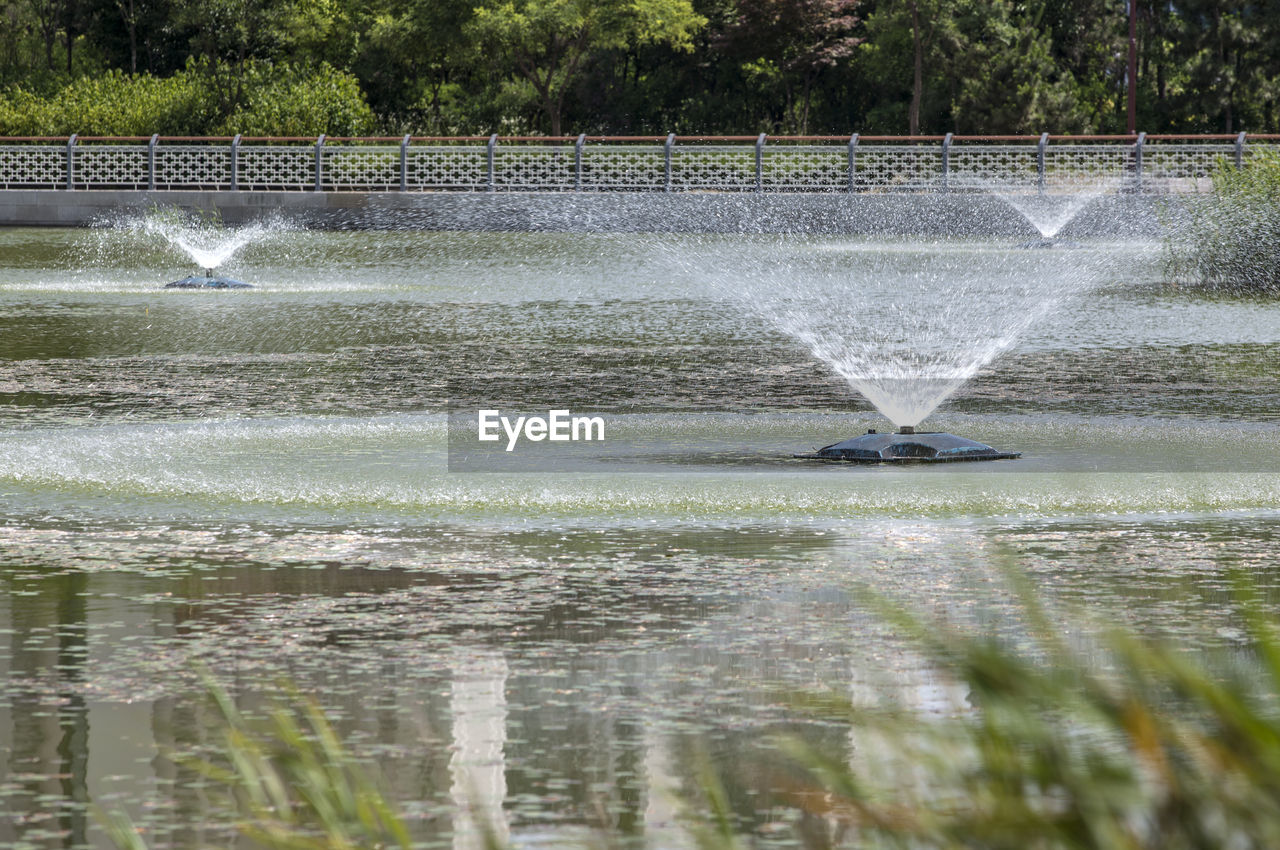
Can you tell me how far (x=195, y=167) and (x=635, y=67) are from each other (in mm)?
19902

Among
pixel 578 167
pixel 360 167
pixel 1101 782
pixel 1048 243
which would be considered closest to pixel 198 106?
pixel 360 167

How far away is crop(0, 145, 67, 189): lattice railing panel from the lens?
42438 mm

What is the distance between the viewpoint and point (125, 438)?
1116 cm

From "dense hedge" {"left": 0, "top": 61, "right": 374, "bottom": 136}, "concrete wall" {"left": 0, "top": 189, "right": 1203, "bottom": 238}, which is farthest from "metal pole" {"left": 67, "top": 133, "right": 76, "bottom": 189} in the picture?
"dense hedge" {"left": 0, "top": 61, "right": 374, "bottom": 136}

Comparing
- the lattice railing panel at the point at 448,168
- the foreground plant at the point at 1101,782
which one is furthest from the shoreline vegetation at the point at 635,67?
the foreground plant at the point at 1101,782

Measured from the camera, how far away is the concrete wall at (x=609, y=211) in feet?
126

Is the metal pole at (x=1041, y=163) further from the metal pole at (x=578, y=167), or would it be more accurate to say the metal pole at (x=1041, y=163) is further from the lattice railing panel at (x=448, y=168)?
the lattice railing panel at (x=448, y=168)

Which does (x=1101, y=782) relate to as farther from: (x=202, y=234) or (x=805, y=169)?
(x=805, y=169)

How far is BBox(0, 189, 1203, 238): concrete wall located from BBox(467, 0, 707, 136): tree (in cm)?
1057

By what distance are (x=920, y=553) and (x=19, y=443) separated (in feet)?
17.5

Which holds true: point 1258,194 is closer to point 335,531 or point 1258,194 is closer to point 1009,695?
point 335,531

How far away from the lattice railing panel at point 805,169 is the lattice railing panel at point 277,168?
8.92m

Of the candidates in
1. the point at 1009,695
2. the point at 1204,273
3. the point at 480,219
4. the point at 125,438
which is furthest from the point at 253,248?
the point at 1009,695

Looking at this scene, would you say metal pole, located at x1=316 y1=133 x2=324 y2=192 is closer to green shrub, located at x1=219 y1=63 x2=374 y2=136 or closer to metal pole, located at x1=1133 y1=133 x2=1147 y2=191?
green shrub, located at x1=219 y1=63 x2=374 y2=136
